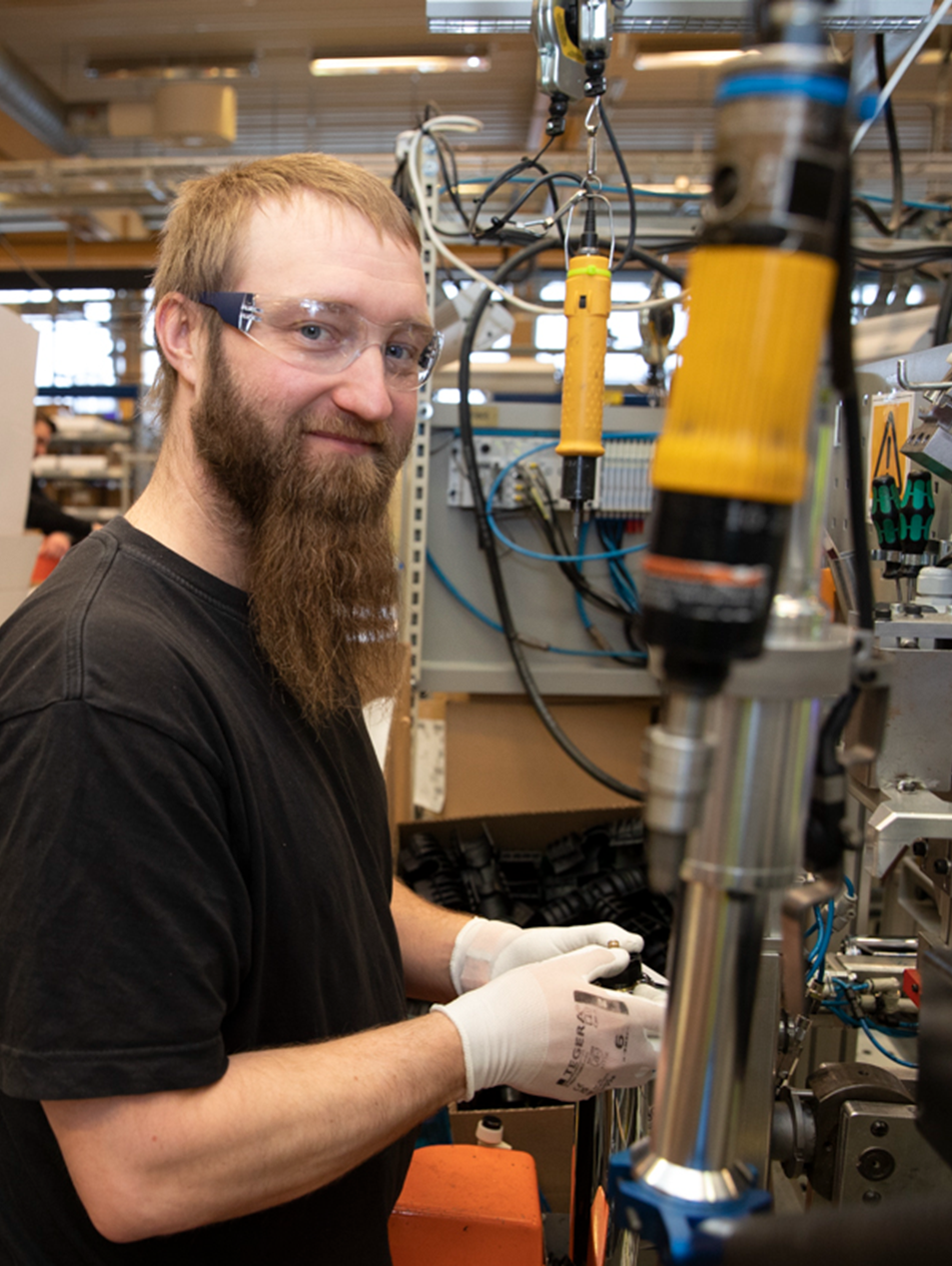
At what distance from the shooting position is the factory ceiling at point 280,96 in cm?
423

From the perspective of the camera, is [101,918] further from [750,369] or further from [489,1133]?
[489,1133]

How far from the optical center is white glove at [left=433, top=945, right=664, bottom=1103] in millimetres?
851

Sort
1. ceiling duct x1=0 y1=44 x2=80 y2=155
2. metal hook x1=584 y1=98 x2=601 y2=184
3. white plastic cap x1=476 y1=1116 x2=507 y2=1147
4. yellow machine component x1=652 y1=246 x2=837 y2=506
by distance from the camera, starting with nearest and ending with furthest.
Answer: yellow machine component x1=652 y1=246 x2=837 y2=506
metal hook x1=584 y1=98 x2=601 y2=184
white plastic cap x1=476 y1=1116 x2=507 y2=1147
ceiling duct x1=0 y1=44 x2=80 y2=155

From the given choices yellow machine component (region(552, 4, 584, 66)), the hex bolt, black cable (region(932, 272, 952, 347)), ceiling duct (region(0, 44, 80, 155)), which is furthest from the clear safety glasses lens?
ceiling duct (region(0, 44, 80, 155))

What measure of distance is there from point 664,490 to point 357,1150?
66cm

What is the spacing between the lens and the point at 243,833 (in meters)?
0.78

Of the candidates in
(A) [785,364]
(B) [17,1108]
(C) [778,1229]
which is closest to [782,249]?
(A) [785,364]

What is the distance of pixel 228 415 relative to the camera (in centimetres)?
94

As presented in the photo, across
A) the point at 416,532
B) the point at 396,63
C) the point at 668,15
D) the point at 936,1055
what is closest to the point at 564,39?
the point at 668,15

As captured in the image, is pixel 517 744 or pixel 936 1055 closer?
pixel 936 1055

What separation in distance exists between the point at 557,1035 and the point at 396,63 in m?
4.94

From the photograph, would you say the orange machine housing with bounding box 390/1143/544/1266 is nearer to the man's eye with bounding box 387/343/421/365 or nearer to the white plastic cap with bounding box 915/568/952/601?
the white plastic cap with bounding box 915/568/952/601

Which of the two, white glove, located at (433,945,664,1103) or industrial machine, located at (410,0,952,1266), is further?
white glove, located at (433,945,664,1103)

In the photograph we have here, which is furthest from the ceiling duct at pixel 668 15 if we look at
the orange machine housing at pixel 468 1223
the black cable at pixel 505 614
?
the orange machine housing at pixel 468 1223
